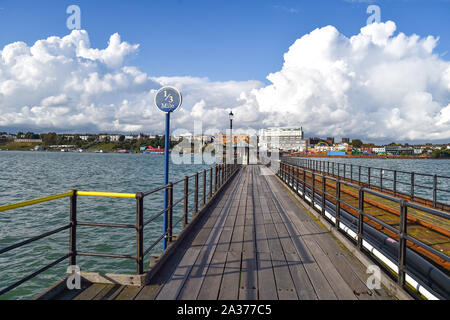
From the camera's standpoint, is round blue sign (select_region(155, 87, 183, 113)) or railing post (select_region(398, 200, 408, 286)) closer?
railing post (select_region(398, 200, 408, 286))

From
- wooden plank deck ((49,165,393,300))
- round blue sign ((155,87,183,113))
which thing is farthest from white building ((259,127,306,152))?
round blue sign ((155,87,183,113))

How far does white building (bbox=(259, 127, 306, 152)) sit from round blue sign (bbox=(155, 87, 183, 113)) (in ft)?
360

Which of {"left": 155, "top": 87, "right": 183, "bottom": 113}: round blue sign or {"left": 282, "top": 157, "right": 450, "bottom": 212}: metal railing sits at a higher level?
{"left": 155, "top": 87, "right": 183, "bottom": 113}: round blue sign

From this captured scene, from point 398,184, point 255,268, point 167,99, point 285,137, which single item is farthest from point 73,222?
point 285,137

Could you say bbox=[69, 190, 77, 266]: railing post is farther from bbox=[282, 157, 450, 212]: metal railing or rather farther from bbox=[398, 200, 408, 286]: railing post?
bbox=[282, 157, 450, 212]: metal railing

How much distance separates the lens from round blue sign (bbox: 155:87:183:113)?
16.1 feet

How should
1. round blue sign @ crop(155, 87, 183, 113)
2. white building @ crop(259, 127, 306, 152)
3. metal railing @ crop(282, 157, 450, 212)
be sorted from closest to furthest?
round blue sign @ crop(155, 87, 183, 113)
metal railing @ crop(282, 157, 450, 212)
white building @ crop(259, 127, 306, 152)

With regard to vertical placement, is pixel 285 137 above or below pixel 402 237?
above

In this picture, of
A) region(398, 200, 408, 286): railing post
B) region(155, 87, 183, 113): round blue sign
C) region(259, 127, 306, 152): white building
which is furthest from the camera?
region(259, 127, 306, 152): white building

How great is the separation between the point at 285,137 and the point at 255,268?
137 m

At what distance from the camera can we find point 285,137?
5369 inches

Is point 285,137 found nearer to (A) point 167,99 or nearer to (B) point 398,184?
(B) point 398,184
